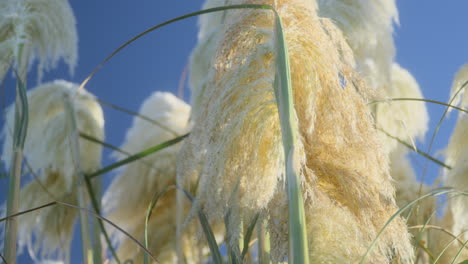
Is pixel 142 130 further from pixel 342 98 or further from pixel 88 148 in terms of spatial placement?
pixel 342 98

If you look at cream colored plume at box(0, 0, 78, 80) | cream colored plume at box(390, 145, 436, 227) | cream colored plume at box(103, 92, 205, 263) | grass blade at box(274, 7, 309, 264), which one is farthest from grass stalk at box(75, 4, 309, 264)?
cream colored plume at box(103, 92, 205, 263)

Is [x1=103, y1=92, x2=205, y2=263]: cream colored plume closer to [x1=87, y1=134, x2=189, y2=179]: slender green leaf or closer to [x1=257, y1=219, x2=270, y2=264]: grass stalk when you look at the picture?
[x1=87, y1=134, x2=189, y2=179]: slender green leaf

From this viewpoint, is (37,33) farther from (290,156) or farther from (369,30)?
(290,156)

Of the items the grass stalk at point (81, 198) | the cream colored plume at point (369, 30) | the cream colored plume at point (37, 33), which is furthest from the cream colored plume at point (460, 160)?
the cream colored plume at point (37, 33)

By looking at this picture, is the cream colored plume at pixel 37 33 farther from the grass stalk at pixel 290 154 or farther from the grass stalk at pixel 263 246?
the grass stalk at pixel 290 154

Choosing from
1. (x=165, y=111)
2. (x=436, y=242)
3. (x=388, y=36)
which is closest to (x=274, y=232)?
(x=436, y=242)
